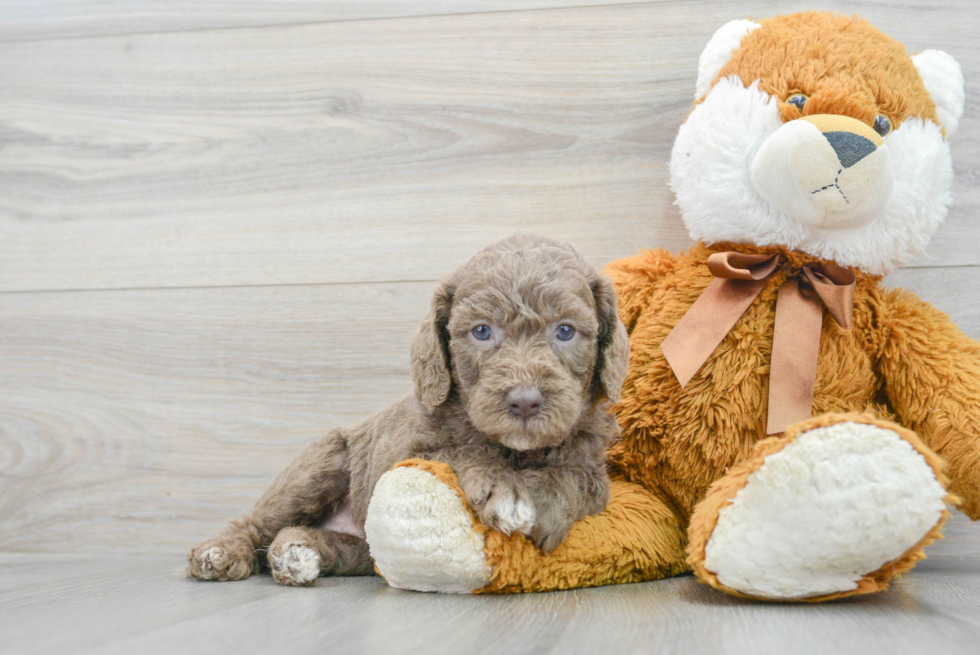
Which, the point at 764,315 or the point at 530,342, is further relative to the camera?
the point at 764,315

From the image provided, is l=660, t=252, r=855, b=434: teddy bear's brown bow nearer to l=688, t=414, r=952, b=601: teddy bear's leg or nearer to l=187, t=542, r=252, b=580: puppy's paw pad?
l=688, t=414, r=952, b=601: teddy bear's leg

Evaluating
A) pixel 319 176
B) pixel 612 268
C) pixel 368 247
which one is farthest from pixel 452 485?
pixel 319 176

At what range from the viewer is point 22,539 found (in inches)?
68.0

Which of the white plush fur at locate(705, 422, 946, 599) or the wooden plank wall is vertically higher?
the wooden plank wall

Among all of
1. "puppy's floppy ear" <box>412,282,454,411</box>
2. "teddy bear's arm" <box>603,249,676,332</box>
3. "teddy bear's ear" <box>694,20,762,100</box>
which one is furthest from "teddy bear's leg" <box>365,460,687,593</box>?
"teddy bear's ear" <box>694,20,762,100</box>

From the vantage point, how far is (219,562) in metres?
1.23

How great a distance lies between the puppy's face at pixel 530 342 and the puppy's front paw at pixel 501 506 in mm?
60

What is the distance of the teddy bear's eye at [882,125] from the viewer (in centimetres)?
118

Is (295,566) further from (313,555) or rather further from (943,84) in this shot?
(943,84)

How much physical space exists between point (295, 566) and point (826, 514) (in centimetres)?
74

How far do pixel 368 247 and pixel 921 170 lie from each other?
1.01 metres

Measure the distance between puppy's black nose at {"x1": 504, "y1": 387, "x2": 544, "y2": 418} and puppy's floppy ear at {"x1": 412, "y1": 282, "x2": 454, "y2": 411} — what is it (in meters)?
0.15

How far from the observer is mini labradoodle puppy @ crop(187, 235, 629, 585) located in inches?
39.0

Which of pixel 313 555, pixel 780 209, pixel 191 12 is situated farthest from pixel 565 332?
pixel 191 12
